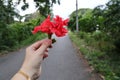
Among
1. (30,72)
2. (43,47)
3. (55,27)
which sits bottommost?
(30,72)

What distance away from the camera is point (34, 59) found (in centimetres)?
180

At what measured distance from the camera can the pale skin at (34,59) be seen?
5.85ft

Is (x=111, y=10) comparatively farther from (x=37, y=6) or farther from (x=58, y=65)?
(x=37, y=6)

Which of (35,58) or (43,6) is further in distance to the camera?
(43,6)

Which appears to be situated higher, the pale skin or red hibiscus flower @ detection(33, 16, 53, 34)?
red hibiscus flower @ detection(33, 16, 53, 34)

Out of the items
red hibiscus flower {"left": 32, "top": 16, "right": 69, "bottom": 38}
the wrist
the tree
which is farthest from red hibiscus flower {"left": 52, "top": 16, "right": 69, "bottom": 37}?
the tree

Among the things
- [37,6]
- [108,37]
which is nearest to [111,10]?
[108,37]

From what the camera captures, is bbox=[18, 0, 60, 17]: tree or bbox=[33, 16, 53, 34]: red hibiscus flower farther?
bbox=[18, 0, 60, 17]: tree

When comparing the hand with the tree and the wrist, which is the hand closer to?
the wrist

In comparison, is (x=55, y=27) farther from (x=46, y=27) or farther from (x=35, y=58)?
(x=35, y=58)

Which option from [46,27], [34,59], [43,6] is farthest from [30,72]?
[43,6]

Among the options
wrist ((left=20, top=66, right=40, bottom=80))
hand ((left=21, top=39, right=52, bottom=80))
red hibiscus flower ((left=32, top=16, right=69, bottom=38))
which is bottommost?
wrist ((left=20, top=66, right=40, bottom=80))

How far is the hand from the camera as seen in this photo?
1793 millimetres

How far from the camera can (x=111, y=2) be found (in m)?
13.7
